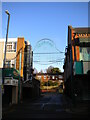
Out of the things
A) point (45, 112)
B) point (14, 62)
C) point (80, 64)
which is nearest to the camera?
point (45, 112)

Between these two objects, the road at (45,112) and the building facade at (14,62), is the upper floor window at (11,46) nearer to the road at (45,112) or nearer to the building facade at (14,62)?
the building facade at (14,62)

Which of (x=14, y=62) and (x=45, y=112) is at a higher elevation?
(x=14, y=62)

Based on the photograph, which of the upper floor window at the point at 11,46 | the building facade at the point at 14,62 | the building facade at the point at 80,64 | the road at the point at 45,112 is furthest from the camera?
the upper floor window at the point at 11,46

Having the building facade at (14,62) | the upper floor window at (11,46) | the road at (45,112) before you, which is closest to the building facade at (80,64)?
the road at (45,112)

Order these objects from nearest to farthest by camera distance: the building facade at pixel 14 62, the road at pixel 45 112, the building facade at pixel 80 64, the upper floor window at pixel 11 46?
1. the road at pixel 45 112
2. the building facade at pixel 80 64
3. the building facade at pixel 14 62
4. the upper floor window at pixel 11 46

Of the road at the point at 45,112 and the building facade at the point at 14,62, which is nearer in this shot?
the road at the point at 45,112

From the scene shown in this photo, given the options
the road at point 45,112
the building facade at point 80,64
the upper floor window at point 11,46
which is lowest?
the road at point 45,112

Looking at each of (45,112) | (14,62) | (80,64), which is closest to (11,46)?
(14,62)

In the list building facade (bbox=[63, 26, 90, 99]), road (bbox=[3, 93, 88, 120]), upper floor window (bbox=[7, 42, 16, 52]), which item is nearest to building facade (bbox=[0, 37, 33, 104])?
upper floor window (bbox=[7, 42, 16, 52])

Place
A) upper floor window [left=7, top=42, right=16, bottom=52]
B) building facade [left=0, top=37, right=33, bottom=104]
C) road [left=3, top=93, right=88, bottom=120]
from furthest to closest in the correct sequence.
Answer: upper floor window [left=7, top=42, right=16, bottom=52], building facade [left=0, top=37, right=33, bottom=104], road [left=3, top=93, right=88, bottom=120]

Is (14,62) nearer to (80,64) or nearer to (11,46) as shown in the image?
(11,46)

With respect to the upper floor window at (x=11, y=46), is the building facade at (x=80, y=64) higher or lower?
lower

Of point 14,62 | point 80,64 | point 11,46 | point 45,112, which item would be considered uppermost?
point 11,46

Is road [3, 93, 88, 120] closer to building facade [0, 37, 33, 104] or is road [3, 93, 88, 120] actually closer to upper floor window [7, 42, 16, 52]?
building facade [0, 37, 33, 104]
